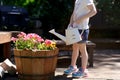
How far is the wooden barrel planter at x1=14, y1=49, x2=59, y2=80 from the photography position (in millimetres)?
5590

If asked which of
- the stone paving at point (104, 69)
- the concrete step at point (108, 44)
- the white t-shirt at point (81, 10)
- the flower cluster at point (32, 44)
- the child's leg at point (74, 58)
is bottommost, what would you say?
the concrete step at point (108, 44)

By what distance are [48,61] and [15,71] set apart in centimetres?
96

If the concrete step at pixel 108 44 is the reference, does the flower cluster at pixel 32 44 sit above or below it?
above

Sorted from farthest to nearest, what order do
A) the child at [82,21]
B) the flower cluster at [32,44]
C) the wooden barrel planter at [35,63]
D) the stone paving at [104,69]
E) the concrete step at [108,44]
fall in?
the concrete step at [108,44] < the stone paving at [104,69] < the child at [82,21] < the flower cluster at [32,44] < the wooden barrel planter at [35,63]

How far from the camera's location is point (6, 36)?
21.6ft

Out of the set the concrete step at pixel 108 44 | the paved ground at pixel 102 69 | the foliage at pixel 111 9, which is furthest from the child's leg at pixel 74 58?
the foliage at pixel 111 9

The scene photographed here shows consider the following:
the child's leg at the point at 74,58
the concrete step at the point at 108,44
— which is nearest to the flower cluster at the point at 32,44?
the child's leg at the point at 74,58

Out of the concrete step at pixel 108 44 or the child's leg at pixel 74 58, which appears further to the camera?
the concrete step at pixel 108 44

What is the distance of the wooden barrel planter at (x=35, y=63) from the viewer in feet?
18.3

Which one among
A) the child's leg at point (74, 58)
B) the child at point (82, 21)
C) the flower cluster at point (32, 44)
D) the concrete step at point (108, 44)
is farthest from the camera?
the concrete step at point (108, 44)

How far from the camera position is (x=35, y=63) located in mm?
5590

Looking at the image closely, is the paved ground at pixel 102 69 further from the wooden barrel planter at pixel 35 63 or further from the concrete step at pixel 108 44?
the concrete step at pixel 108 44

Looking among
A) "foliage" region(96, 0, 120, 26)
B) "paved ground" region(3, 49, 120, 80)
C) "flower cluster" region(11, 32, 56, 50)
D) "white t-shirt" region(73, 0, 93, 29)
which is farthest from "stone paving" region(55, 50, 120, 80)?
"foliage" region(96, 0, 120, 26)

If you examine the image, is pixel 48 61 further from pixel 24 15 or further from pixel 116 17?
pixel 116 17
